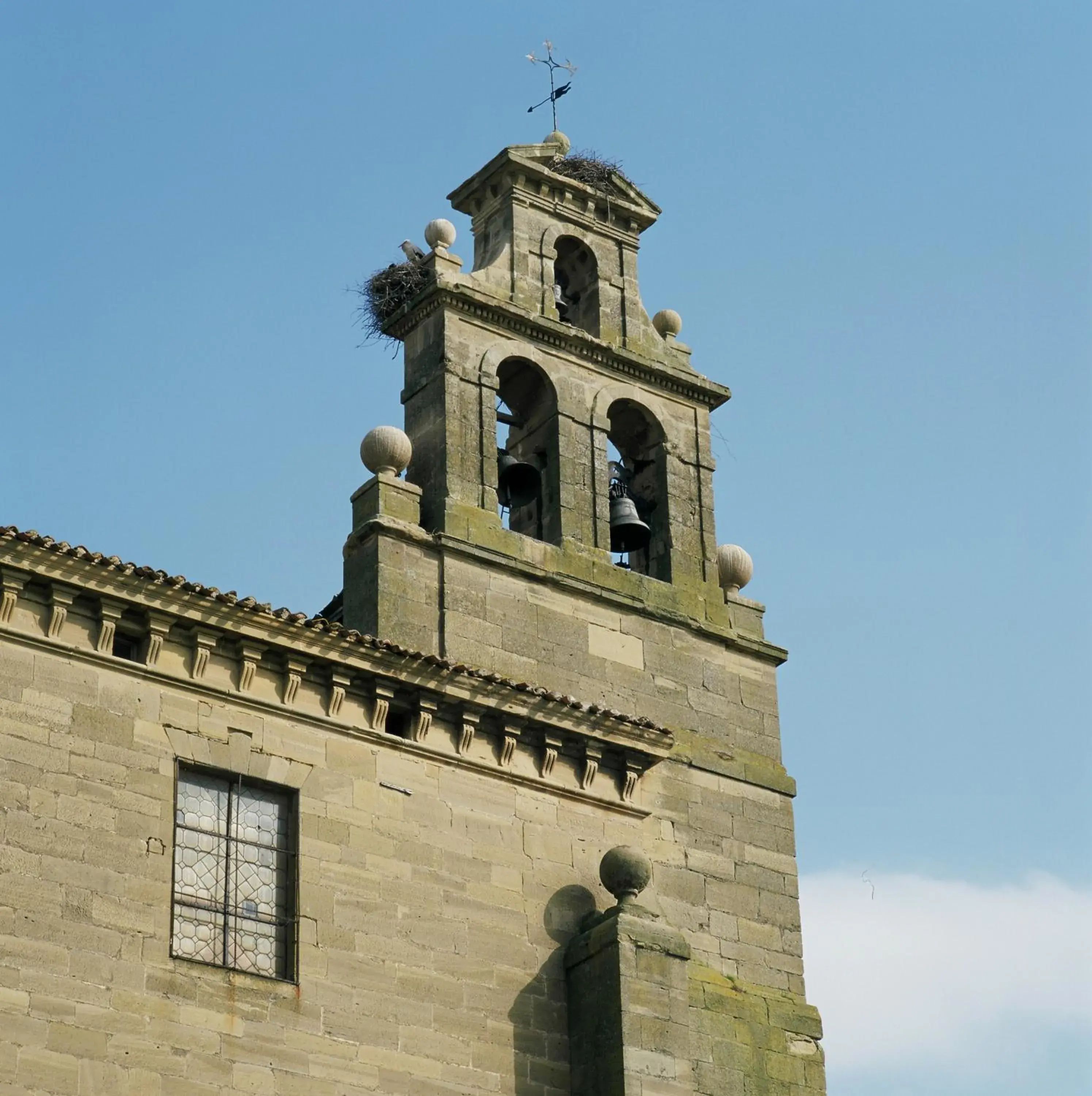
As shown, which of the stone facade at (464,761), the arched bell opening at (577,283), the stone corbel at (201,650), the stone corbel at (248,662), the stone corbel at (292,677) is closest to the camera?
the stone facade at (464,761)

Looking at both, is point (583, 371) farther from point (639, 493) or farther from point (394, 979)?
point (394, 979)

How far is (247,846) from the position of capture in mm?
19828

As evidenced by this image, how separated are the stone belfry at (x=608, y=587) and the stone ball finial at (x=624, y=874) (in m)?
0.02

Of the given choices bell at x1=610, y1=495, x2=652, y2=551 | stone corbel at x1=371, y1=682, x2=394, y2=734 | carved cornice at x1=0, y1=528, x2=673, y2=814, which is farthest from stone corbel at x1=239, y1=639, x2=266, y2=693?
bell at x1=610, y1=495, x2=652, y2=551

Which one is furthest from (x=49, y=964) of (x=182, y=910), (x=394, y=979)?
(x=394, y=979)

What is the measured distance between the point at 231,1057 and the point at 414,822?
2.77 meters

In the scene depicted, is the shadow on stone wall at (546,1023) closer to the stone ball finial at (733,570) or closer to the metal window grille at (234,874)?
the metal window grille at (234,874)

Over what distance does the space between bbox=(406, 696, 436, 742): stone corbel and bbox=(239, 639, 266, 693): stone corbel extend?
1503 millimetres

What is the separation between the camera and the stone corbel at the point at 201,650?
20.0m

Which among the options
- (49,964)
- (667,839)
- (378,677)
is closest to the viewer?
(49,964)

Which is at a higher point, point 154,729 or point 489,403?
point 489,403

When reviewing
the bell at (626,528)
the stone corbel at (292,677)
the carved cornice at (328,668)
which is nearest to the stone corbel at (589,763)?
the carved cornice at (328,668)

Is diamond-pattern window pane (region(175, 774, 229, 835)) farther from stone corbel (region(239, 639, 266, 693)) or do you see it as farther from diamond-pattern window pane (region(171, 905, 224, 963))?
stone corbel (region(239, 639, 266, 693))

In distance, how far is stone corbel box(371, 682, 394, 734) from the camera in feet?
68.5
